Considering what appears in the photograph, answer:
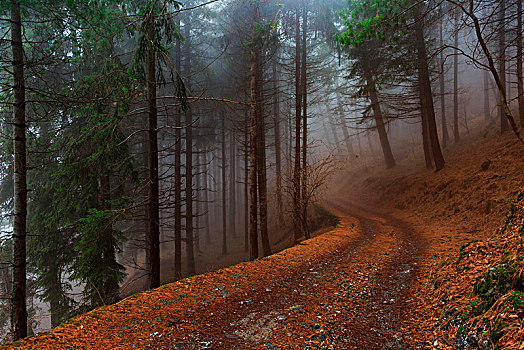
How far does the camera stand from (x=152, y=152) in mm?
6820

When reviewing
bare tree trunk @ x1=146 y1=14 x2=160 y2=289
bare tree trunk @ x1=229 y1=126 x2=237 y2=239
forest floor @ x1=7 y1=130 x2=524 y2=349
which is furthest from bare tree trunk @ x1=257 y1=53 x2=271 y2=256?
bare tree trunk @ x1=229 y1=126 x2=237 y2=239

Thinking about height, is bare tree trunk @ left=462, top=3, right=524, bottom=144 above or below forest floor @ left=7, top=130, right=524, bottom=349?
above

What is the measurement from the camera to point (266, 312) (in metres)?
3.96

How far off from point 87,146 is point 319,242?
840cm

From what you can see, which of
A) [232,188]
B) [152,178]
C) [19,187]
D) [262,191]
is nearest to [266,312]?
[152,178]

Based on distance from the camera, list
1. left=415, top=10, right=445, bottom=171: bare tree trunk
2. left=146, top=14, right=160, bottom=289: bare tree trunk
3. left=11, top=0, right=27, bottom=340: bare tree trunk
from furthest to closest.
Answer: left=415, top=10, right=445, bottom=171: bare tree trunk
left=146, top=14, right=160, bottom=289: bare tree trunk
left=11, top=0, right=27, bottom=340: bare tree trunk

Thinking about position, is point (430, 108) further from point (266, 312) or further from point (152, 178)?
point (266, 312)

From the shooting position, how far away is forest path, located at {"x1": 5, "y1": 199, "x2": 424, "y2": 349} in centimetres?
313

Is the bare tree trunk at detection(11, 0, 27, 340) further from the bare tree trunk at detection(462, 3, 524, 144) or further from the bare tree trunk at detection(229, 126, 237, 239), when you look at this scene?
the bare tree trunk at detection(229, 126, 237, 239)

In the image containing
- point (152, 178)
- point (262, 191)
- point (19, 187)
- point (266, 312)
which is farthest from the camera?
point (262, 191)

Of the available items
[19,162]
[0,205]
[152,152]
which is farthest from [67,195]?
[0,205]

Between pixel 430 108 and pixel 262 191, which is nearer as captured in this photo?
pixel 262 191

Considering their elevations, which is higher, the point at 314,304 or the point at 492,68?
the point at 492,68

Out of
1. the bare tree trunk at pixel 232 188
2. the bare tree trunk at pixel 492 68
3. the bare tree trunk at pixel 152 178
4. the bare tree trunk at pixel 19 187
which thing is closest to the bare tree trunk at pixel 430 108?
the bare tree trunk at pixel 492 68
